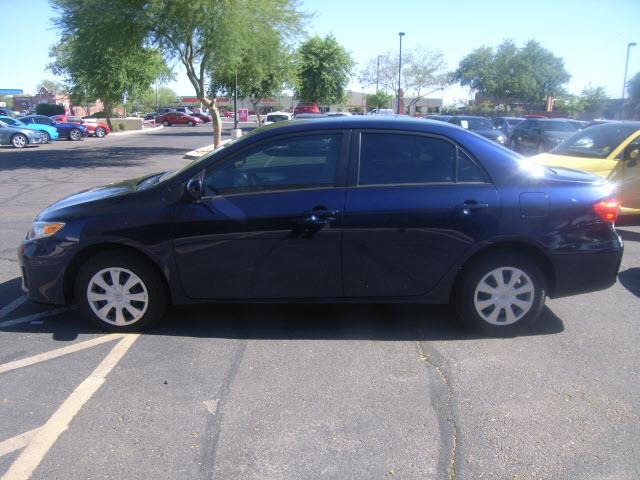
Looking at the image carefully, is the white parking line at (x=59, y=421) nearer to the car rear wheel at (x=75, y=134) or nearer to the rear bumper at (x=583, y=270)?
the rear bumper at (x=583, y=270)

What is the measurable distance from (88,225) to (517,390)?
340 cm

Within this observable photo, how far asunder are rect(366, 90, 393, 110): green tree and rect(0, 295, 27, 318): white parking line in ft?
177

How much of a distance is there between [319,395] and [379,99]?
5661 cm

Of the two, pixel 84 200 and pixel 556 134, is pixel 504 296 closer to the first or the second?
pixel 84 200

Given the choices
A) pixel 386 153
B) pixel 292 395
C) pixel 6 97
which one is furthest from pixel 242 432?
pixel 6 97

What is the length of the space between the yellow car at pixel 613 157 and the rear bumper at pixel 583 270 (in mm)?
4287

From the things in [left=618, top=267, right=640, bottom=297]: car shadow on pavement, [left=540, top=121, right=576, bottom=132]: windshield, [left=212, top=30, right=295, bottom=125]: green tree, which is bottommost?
[left=618, top=267, right=640, bottom=297]: car shadow on pavement

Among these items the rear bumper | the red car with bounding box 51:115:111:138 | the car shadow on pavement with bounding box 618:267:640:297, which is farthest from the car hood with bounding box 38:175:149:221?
the red car with bounding box 51:115:111:138

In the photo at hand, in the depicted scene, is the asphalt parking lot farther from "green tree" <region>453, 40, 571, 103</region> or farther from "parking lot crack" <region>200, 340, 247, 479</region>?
"green tree" <region>453, 40, 571, 103</region>

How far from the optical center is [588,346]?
14.7ft

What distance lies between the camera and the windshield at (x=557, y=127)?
1953cm

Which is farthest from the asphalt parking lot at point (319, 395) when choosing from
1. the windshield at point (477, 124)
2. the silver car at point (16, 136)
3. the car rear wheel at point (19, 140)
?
the car rear wheel at point (19, 140)

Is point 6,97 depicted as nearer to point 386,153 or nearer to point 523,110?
point 523,110

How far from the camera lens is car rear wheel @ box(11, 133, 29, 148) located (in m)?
26.2
